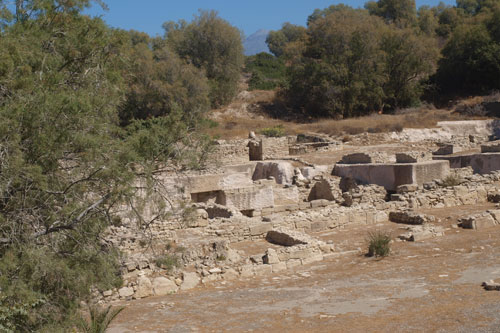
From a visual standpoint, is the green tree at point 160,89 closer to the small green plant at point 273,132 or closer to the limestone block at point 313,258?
the small green plant at point 273,132

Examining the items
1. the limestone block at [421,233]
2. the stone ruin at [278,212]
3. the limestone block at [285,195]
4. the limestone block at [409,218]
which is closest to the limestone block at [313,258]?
the stone ruin at [278,212]

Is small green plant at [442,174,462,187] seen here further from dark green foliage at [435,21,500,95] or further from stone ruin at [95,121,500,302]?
dark green foliage at [435,21,500,95]

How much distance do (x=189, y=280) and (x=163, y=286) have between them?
Result: 469 mm

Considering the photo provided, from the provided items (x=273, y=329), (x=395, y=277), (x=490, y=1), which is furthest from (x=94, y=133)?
(x=490, y=1)

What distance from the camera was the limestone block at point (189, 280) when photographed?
29.2ft

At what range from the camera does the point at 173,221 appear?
1247cm

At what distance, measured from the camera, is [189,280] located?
A: 355 inches

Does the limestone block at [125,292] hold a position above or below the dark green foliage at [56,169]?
below

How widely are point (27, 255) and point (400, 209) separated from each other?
1026cm

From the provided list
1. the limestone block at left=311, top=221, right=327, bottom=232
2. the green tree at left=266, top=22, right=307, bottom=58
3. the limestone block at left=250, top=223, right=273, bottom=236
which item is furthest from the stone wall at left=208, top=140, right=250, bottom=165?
the green tree at left=266, top=22, right=307, bottom=58

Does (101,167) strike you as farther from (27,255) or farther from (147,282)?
(147,282)

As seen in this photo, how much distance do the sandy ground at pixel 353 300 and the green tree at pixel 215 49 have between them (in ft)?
89.9

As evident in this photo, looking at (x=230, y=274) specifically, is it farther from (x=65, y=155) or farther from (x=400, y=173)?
(x=400, y=173)

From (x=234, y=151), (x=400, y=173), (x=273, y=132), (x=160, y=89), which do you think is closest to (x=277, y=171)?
(x=400, y=173)
